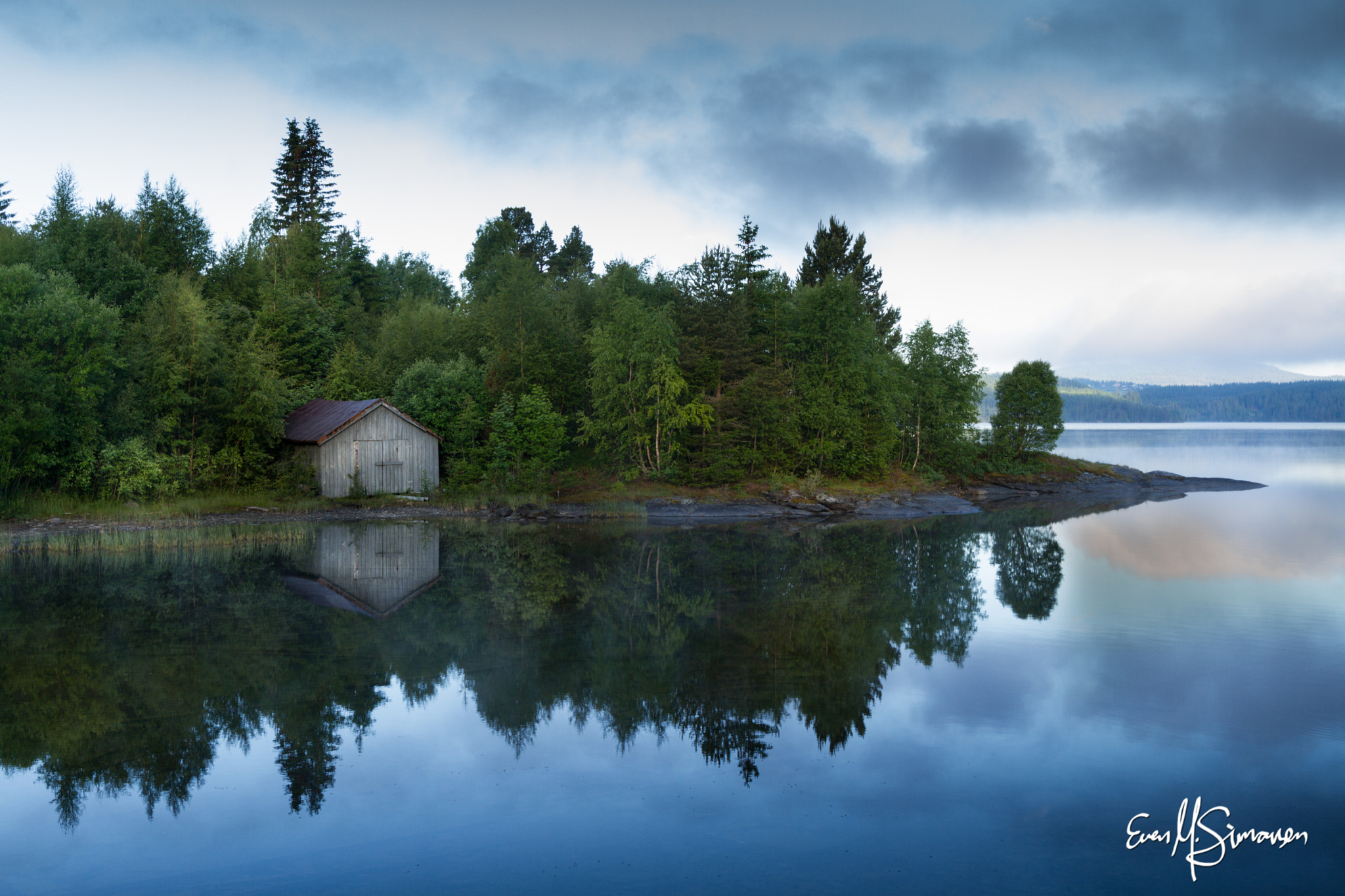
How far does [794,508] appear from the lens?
39594mm

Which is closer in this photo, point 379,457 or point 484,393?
point 379,457

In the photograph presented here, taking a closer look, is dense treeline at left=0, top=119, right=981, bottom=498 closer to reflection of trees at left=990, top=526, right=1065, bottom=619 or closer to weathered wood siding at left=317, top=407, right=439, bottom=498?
weathered wood siding at left=317, top=407, right=439, bottom=498

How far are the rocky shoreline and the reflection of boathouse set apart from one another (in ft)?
11.4

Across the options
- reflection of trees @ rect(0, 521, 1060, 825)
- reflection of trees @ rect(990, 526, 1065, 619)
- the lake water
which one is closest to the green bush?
reflection of trees @ rect(990, 526, 1065, 619)

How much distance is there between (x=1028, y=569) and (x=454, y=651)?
17412 mm

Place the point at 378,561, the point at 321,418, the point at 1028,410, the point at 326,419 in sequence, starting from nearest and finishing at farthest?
1. the point at 378,561
2. the point at 326,419
3. the point at 321,418
4. the point at 1028,410

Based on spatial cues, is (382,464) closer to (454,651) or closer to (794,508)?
(794,508)

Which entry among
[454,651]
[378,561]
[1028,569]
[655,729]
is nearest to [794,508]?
[1028,569]

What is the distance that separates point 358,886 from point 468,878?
0.96 metres

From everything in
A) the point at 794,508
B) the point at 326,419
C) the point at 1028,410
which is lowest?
the point at 794,508

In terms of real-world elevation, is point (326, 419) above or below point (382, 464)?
above

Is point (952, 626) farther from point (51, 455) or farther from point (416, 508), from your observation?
point (51, 455)

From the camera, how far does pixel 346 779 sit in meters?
9.88
